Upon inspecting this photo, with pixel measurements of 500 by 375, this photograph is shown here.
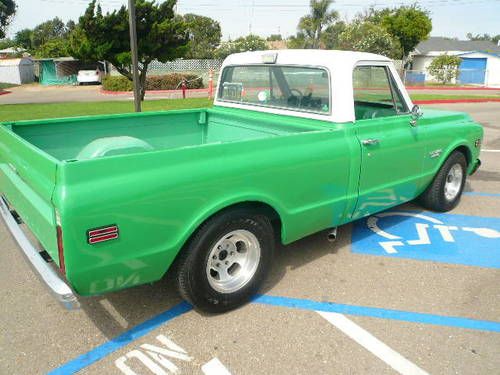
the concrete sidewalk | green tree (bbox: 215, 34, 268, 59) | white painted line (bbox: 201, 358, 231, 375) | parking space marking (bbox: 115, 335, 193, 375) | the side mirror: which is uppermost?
green tree (bbox: 215, 34, 268, 59)

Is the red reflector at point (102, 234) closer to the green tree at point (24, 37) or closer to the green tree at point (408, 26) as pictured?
the green tree at point (408, 26)

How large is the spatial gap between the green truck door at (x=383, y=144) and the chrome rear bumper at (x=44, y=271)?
7.94 ft

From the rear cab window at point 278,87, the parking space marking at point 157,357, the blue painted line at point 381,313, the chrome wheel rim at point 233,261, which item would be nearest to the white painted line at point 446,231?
the blue painted line at point 381,313

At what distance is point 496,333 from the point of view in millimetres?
3021

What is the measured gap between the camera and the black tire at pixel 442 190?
488 cm

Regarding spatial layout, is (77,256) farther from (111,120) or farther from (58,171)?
(111,120)

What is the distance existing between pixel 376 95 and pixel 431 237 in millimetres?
1552

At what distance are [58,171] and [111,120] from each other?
81.1 inches

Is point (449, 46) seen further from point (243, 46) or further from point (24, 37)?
point (24, 37)

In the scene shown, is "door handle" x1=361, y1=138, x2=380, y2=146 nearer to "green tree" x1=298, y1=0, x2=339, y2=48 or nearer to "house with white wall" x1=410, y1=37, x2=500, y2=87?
"house with white wall" x1=410, y1=37, x2=500, y2=87

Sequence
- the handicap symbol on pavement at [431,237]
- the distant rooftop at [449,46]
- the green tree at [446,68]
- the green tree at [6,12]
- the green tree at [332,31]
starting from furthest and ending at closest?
the green tree at [332,31]
the distant rooftop at [449,46]
the green tree at [446,68]
the green tree at [6,12]
the handicap symbol on pavement at [431,237]

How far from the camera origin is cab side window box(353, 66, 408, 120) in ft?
13.1

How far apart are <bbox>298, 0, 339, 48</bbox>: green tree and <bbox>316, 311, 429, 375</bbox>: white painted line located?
2004 inches

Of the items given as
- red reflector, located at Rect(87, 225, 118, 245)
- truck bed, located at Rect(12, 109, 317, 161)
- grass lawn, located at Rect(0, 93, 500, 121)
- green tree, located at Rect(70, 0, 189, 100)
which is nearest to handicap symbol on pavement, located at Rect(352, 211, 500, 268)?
truck bed, located at Rect(12, 109, 317, 161)
